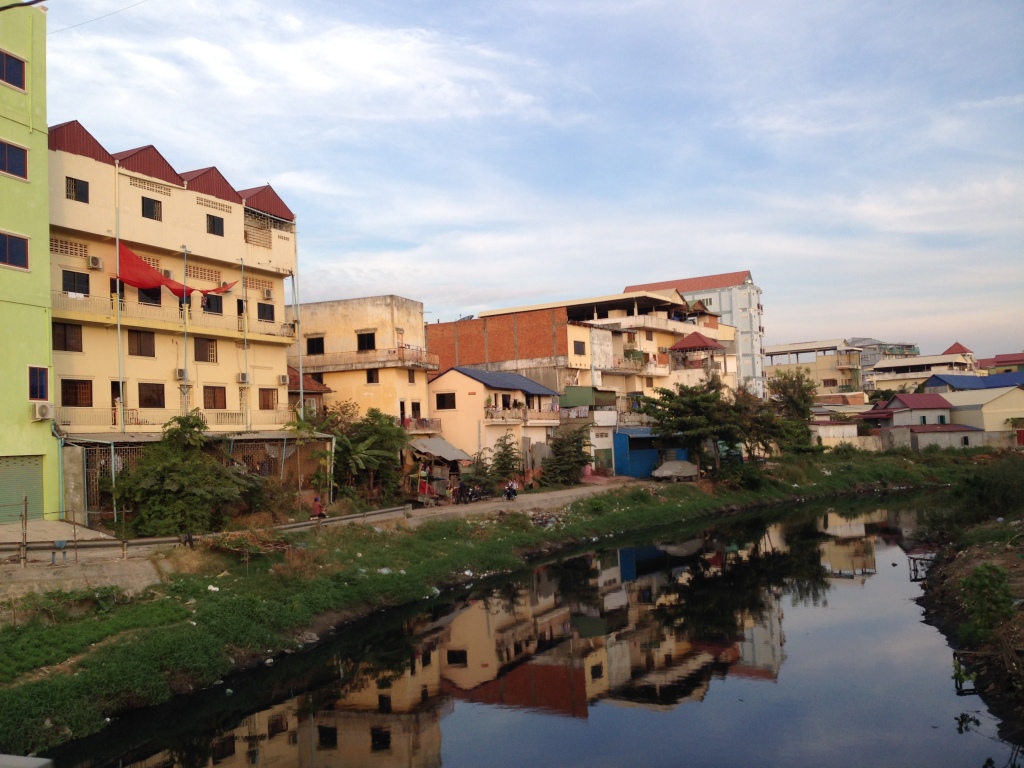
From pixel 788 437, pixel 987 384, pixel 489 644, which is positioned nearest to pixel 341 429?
pixel 489 644

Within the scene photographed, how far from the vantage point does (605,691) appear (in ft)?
58.7

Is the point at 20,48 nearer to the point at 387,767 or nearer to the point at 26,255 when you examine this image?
the point at 26,255

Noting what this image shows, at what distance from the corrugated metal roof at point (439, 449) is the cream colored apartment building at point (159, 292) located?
6.68 m

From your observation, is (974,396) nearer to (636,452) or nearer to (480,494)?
(636,452)

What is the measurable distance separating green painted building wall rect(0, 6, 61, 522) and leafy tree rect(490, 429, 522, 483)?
20359 mm

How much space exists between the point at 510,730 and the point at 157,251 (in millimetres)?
21471

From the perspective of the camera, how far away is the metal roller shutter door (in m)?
22.8

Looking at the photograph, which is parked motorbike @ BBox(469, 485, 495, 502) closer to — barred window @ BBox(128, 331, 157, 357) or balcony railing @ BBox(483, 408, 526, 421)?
balcony railing @ BBox(483, 408, 526, 421)

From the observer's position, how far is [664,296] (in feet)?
210

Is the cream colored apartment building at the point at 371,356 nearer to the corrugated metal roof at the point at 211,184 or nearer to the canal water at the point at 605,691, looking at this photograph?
the corrugated metal roof at the point at 211,184

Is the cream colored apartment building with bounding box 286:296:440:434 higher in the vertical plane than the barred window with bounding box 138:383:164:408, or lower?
higher

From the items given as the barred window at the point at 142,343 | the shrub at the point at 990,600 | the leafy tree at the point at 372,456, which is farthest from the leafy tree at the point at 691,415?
the shrub at the point at 990,600

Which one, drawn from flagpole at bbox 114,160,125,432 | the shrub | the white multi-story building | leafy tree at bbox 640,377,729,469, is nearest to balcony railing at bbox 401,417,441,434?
leafy tree at bbox 640,377,729,469

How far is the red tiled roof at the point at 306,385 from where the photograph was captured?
37.4 meters
